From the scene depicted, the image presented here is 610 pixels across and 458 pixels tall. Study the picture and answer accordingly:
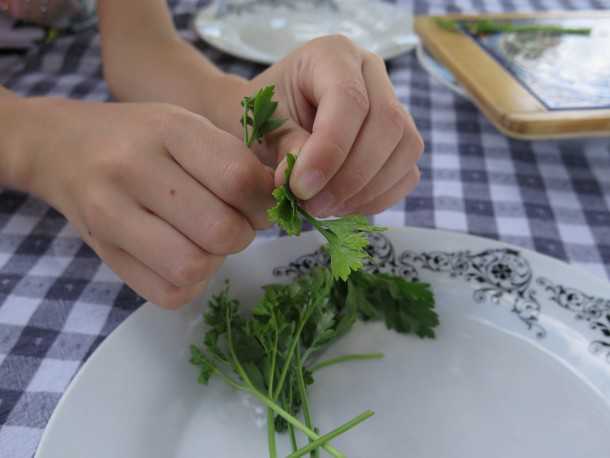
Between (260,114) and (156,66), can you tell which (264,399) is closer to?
(260,114)

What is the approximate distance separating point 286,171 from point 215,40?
74 centimetres

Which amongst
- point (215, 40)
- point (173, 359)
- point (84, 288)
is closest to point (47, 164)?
point (84, 288)

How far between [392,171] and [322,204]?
0.11 metres

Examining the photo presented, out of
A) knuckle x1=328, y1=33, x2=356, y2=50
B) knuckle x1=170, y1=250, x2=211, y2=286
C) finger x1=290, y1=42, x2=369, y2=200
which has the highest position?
knuckle x1=328, y1=33, x2=356, y2=50

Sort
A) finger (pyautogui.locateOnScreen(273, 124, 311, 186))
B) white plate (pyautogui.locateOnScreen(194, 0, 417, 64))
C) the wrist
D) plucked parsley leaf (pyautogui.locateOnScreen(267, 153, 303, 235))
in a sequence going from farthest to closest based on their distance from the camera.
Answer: white plate (pyautogui.locateOnScreen(194, 0, 417, 64)), the wrist, finger (pyautogui.locateOnScreen(273, 124, 311, 186)), plucked parsley leaf (pyautogui.locateOnScreen(267, 153, 303, 235))

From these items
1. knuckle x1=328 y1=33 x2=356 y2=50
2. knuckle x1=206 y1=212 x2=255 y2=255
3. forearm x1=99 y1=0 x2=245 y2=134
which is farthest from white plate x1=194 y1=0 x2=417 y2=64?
knuckle x1=206 y1=212 x2=255 y2=255

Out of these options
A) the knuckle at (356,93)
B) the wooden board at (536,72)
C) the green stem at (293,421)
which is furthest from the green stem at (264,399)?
the wooden board at (536,72)

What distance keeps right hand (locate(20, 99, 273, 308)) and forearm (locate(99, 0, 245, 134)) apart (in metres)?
0.19

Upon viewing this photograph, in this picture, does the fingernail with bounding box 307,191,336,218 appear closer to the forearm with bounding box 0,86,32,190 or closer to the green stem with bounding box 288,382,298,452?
the green stem with bounding box 288,382,298,452

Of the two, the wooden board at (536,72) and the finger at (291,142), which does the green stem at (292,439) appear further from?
the wooden board at (536,72)

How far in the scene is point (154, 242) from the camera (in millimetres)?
509

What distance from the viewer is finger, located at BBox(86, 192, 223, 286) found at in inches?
19.9

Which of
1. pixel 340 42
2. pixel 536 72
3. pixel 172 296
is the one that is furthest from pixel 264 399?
pixel 536 72

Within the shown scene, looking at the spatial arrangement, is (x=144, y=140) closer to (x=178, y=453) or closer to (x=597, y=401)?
(x=178, y=453)
